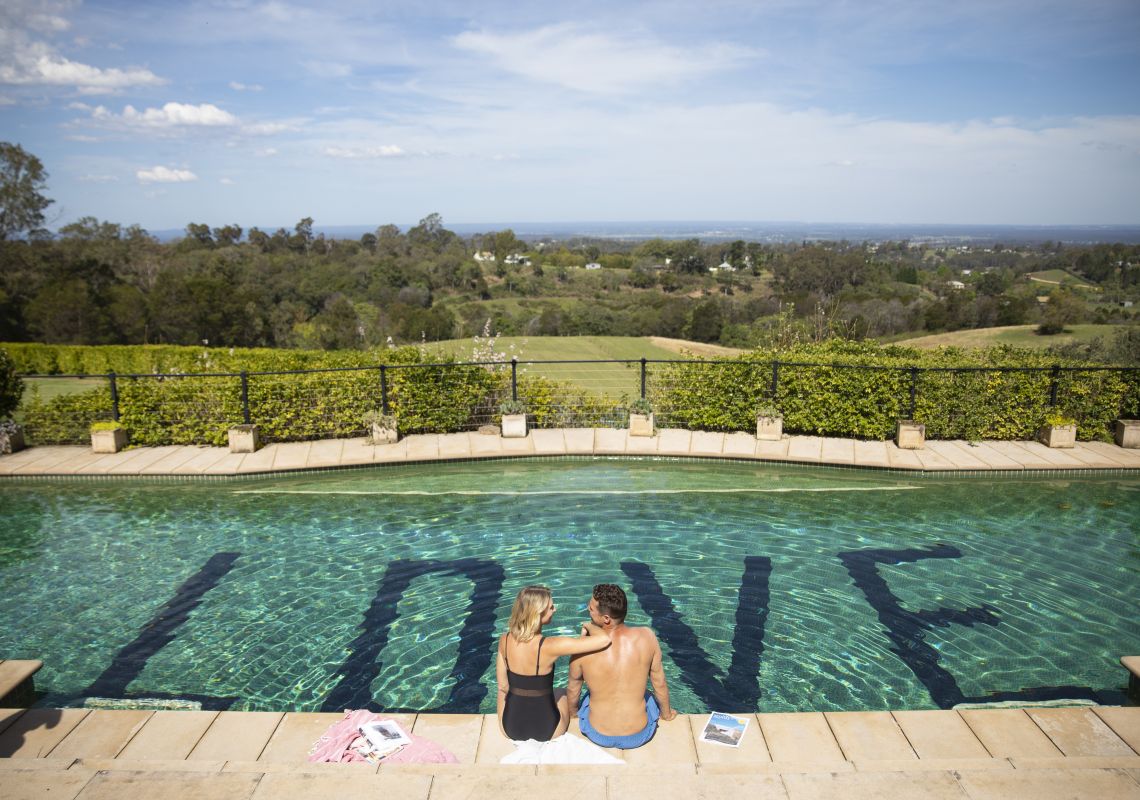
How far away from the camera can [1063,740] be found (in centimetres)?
446

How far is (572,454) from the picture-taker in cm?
1101

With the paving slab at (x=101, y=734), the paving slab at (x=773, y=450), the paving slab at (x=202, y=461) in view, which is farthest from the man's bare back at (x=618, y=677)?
the paving slab at (x=202, y=461)

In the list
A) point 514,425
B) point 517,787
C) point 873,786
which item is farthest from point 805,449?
point 517,787

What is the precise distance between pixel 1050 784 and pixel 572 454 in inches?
302

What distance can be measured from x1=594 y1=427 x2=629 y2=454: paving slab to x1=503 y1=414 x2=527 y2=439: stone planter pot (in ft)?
3.63

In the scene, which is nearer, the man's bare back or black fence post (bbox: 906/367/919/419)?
the man's bare back

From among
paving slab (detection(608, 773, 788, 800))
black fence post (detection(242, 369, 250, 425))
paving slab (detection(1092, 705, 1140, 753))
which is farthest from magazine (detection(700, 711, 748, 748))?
black fence post (detection(242, 369, 250, 425))

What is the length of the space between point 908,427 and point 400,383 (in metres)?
7.40

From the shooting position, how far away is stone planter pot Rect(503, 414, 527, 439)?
11.4 metres

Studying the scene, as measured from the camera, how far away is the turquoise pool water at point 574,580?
5730 mm

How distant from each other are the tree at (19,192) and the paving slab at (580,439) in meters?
50.8

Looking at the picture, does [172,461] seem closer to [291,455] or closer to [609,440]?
[291,455]

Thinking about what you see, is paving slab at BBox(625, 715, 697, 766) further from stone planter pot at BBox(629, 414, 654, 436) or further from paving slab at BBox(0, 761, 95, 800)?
stone planter pot at BBox(629, 414, 654, 436)

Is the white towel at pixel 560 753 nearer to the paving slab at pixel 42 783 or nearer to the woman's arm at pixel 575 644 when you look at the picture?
the woman's arm at pixel 575 644
